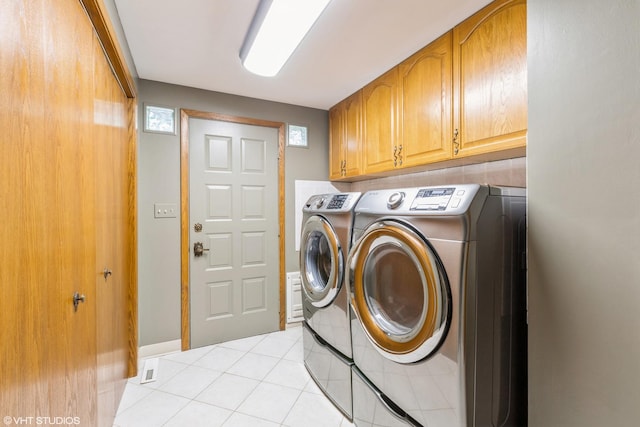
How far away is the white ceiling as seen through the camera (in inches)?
58.4

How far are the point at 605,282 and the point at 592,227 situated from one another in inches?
5.4

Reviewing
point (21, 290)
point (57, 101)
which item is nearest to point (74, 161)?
point (57, 101)

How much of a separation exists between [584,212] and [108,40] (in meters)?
1.96

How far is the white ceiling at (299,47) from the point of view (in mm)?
1482

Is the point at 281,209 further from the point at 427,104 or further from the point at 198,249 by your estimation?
the point at 427,104

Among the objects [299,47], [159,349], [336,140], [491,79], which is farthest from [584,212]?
[159,349]

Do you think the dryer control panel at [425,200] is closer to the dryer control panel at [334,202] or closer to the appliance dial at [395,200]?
the appliance dial at [395,200]

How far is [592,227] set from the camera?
0.73m

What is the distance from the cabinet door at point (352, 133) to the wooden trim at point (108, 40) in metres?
1.70

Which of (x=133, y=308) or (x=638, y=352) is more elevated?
(x=638, y=352)

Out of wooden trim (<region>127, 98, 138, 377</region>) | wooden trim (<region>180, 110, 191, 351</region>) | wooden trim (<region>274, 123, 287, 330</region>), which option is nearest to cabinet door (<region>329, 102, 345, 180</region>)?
wooden trim (<region>274, 123, 287, 330</region>)

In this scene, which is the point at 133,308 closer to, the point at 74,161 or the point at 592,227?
the point at 74,161

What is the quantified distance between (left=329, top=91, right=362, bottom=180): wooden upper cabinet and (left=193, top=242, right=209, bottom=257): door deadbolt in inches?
56.3

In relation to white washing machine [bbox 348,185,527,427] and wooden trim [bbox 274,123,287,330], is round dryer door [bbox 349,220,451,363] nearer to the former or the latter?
white washing machine [bbox 348,185,527,427]
